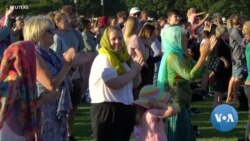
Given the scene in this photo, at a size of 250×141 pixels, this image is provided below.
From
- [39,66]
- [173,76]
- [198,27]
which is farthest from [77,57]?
[198,27]

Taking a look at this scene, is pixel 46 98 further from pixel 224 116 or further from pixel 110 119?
pixel 224 116

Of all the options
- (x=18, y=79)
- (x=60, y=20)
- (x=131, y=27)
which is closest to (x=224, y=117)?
(x=131, y=27)

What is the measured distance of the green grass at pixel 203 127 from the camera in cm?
1052

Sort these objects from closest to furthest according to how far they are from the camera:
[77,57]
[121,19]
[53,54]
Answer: [77,57] → [53,54] → [121,19]

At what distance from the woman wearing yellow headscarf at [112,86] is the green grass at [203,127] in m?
3.50

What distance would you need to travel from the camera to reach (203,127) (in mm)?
11516

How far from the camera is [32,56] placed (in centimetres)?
553

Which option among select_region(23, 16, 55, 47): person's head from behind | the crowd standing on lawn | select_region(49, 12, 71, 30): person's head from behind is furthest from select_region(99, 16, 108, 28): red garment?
select_region(23, 16, 55, 47): person's head from behind

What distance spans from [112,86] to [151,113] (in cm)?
77

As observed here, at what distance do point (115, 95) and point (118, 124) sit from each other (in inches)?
11.7

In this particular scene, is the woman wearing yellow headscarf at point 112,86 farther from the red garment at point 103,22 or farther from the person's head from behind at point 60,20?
the red garment at point 103,22

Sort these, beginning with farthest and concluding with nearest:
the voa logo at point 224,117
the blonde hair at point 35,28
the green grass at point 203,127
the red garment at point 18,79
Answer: the green grass at point 203,127, the voa logo at point 224,117, the blonde hair at point 35,28, the red garment at point 18,79

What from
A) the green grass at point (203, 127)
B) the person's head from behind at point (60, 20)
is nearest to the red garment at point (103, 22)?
the green grass at point (203, 127)

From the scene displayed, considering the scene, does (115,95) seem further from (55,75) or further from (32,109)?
(32,109)
